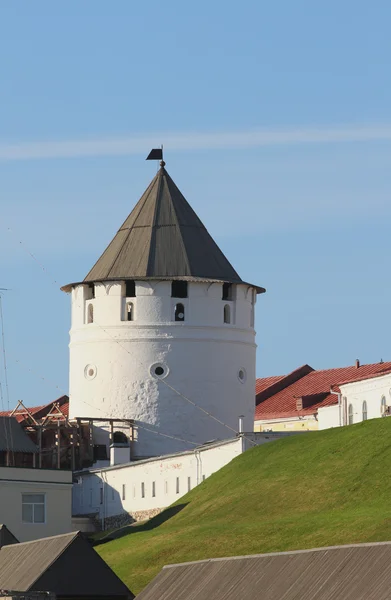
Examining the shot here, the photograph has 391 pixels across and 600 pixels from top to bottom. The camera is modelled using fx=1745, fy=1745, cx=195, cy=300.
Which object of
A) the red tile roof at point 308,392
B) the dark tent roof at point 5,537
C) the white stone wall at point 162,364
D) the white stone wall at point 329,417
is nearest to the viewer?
the dark tent roof at point 5,537

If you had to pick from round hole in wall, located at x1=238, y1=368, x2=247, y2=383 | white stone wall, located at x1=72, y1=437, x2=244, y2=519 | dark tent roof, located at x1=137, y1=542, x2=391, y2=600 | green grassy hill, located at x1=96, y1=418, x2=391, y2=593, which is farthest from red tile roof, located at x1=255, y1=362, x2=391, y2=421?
dark tent roof, located at x1=137, y1=542, x2=391, y2=600

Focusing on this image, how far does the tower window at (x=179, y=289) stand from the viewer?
74.5 m

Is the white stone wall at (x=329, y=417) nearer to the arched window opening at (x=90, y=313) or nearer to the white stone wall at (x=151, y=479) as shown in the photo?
the arched window opening at (x=90, y=313)

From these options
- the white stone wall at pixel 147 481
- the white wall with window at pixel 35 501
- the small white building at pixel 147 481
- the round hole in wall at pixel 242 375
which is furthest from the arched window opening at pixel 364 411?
the white wall with window at pixel 35 501

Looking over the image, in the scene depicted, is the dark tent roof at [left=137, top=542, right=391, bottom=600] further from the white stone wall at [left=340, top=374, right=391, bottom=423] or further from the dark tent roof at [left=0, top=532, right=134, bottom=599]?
the white stone wall at [left=340, top=374, right=391, bottom=423]

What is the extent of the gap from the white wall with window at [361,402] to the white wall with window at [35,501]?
13.8 meters

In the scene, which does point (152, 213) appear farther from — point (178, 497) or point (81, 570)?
point (81, 570)

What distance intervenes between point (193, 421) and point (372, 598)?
46028 mm

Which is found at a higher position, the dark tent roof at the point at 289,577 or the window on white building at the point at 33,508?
the dark tent roof at the point at 289,577

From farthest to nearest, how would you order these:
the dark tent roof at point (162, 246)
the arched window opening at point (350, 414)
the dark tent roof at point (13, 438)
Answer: the dark tent roof at point (162, 246) < the arched window opening at point (350, 414) < the dark tent roof at point (13, 438)

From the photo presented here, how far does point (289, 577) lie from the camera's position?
2994cm

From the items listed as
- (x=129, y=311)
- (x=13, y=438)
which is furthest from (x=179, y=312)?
(x=13, y=438)

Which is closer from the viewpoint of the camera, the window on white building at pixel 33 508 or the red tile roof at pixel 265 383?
the window on white building at pixel 33 508

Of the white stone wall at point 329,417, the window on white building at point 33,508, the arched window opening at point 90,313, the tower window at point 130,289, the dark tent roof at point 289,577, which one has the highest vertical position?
the tower window at point 130,289
